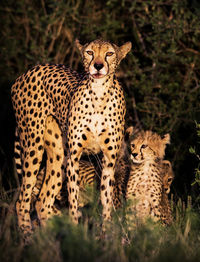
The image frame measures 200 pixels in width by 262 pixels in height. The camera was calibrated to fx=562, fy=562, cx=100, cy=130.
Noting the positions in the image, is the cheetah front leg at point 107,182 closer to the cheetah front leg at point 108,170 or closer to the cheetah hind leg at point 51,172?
the cheetah front leg at point 108,170

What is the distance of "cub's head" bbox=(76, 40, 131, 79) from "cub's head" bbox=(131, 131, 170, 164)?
617 mm

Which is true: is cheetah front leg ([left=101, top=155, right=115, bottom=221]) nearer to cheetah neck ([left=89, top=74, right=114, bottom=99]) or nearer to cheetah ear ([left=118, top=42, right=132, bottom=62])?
cheetah neck ([left=89, top=74, right=114, bottom=99])

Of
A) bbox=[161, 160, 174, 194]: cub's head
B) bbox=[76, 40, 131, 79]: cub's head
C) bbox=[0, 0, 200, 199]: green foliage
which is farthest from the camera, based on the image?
bbox=[0, 0, 200, 199]: green foliage

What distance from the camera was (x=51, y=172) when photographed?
5273 mm

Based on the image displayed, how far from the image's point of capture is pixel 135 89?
22.2 feet

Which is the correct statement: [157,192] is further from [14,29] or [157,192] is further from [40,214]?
[14,29]

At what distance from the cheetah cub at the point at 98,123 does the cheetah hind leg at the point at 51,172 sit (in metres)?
0.62

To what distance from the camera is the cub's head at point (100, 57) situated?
4.09m

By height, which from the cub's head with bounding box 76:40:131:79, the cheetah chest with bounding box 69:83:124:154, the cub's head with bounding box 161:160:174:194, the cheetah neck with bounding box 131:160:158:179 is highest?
Answer: the cub's head with bounding box 76:40:131:79

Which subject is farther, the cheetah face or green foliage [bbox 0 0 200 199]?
green foliage [bbox 0 0 200 199]

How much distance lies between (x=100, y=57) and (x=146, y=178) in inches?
41.2

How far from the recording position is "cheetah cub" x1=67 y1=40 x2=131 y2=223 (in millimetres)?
4367

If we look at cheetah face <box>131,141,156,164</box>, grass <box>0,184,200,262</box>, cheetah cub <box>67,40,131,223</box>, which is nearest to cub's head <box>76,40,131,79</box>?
cheetah cub <box>67,40,131,223</box>

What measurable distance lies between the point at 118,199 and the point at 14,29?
11.3ft
